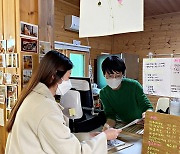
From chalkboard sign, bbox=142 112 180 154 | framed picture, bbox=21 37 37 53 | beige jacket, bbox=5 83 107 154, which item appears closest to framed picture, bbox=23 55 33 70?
framed picture, bbox=21 37 37 53

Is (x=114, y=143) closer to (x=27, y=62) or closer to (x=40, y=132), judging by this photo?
(x=40, y=132)

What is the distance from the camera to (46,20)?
Result: 61.9 inches

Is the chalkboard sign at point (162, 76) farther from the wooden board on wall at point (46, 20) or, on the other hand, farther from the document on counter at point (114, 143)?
the wooden board on wall at point (46, 20)

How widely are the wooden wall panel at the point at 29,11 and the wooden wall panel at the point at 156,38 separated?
3.94m

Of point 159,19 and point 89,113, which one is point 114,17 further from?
point 159,19

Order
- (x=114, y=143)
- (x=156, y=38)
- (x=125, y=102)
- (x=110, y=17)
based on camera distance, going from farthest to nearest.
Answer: (x=156, y=38) → (x=125, y=102) → (x=114, y=143) → (x=110, y=17)

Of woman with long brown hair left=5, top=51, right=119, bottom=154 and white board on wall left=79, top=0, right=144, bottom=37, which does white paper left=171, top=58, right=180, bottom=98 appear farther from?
woman with long brown hair left=5, top=51, right=119, bottom=154

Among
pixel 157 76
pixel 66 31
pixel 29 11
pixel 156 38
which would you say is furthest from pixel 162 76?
pixel 156 38

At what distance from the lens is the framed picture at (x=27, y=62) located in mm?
1428

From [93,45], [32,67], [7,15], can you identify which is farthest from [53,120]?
[93,45]

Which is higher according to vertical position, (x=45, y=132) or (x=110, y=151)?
(x=45, y=132)

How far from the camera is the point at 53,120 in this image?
952 mm

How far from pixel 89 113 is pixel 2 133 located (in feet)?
2.45

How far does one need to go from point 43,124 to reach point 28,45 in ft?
2.35
